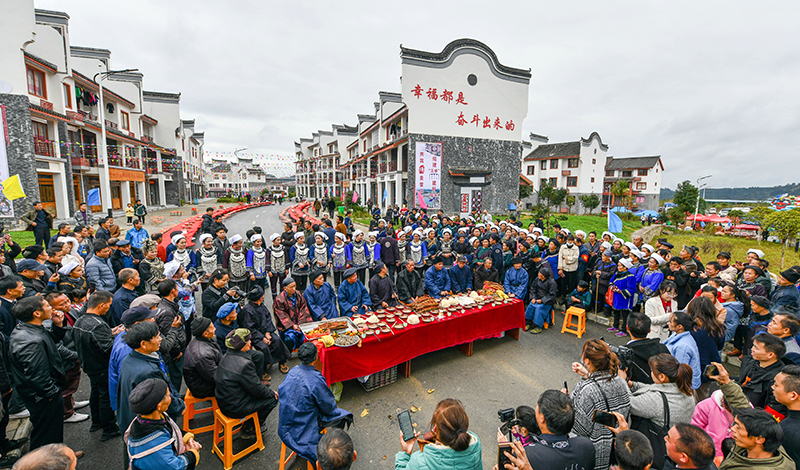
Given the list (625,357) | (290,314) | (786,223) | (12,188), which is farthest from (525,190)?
(12,188)

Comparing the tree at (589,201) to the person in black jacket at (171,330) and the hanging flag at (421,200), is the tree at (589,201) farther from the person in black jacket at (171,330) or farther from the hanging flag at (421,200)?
the person in black jacket at (171,330)

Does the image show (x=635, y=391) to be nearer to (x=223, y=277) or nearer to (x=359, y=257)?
(x=223, y=277)

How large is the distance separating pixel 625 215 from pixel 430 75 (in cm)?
2820

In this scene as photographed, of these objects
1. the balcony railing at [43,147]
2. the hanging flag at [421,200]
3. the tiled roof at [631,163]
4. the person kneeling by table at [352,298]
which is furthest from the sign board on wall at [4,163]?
the tiled roof at [631,163]

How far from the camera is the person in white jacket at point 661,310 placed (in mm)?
5195

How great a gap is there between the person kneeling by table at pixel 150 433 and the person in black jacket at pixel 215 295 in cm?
286

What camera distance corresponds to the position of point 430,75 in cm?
2127

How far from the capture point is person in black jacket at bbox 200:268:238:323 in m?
5.20

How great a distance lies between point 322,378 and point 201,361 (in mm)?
1522

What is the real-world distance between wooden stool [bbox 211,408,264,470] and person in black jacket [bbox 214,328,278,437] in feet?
0.21

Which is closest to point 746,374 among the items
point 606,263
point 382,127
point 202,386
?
point 606,263

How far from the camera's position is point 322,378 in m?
3.50

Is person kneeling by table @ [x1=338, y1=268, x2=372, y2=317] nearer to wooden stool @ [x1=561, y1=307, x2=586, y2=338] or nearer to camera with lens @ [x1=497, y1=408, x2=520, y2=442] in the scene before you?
camera with lens @ [x1=497, y1=408, x2=520, y2=442]

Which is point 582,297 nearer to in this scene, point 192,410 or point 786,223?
point 192,410
